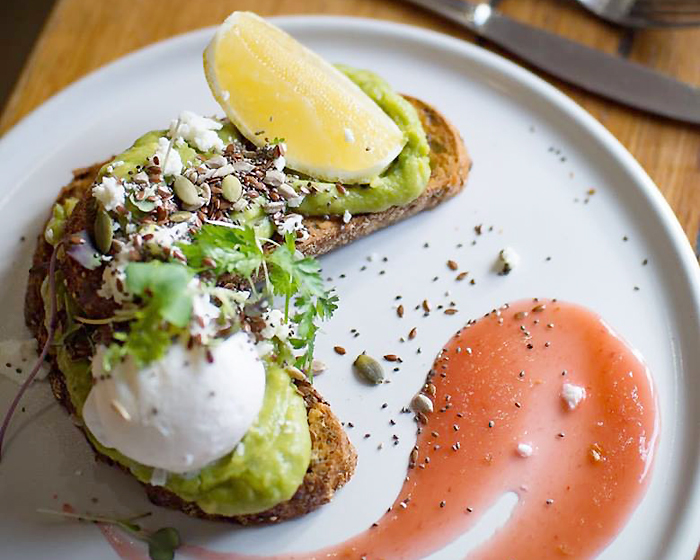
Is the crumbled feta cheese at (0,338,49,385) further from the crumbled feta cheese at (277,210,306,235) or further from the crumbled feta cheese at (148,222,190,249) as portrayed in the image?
the crumbled feta cheese at (277,210,306,235)

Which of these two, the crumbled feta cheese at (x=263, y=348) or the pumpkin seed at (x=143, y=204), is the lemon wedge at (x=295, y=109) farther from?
the crumbled feta cheese at (x=263, y=348)

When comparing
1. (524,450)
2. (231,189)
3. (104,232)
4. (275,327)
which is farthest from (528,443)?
(104,232)

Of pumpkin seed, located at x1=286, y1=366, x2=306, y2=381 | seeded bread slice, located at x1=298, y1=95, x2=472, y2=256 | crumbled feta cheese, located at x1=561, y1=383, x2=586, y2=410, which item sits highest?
seeded bread slice, located at x1=298, y1=95, x2=472, y2=256

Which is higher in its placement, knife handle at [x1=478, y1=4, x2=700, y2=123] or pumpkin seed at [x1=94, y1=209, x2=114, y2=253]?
knife handle at [x1=478, y1=4, x2=700, y2=123]

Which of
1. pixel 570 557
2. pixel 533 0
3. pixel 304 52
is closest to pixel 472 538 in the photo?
pixel 570 557

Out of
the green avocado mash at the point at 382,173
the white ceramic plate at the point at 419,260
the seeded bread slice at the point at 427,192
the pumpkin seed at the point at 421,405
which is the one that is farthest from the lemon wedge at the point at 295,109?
the pumpkin seed at the point at 421,405

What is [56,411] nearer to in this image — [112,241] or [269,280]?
[112,241]

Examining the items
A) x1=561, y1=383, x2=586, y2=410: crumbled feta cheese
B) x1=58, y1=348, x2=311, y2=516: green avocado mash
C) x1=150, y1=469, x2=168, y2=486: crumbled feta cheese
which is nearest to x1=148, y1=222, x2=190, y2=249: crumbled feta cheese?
x1=58, y1=348, x2=311, y2=516: green avocado mash
